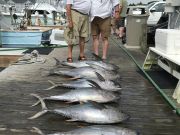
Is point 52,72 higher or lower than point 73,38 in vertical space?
lower

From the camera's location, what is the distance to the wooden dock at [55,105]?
3.84 m

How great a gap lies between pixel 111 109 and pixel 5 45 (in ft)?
46.6

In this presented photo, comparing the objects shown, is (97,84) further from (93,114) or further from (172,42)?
(172,42)

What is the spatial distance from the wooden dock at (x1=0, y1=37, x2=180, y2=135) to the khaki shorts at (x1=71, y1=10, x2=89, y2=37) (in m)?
1.06

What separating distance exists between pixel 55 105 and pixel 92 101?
24.6 inches

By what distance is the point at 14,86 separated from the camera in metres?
5.62

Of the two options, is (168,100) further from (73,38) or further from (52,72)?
(73,38)

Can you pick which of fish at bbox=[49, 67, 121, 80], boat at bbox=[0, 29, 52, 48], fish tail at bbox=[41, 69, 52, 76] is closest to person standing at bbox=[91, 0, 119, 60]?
fish tail at bbox=[41, 69, 52, 76]

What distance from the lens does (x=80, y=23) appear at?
725cm

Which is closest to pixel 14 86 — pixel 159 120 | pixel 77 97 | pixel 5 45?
pixel 77 97

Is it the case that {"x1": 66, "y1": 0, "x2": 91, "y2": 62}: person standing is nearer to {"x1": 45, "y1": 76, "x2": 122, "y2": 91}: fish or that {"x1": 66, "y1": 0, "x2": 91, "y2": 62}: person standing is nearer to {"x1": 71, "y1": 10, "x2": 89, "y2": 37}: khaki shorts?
{"x1": 71, "y1": 10, "x2": 89, "y2": 37}: khaki shorts

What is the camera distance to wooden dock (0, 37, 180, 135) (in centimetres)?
384

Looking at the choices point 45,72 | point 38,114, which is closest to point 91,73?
point 45,72

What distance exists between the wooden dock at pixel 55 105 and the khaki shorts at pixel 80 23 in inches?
41.9
